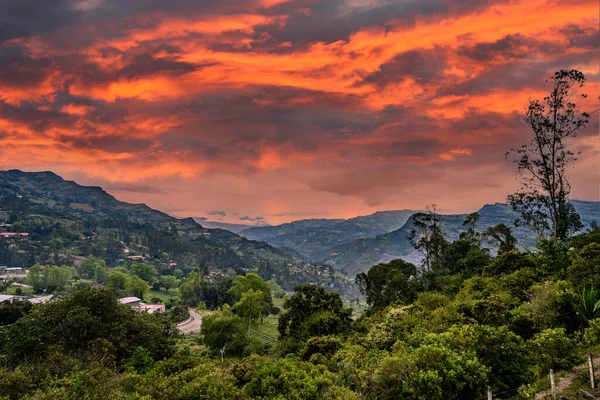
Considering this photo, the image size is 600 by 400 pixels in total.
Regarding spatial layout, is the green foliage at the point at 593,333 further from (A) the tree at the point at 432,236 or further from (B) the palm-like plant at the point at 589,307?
(A) the tree at the point at 432,236

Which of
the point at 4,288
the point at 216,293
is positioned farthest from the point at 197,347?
the point at 4,288

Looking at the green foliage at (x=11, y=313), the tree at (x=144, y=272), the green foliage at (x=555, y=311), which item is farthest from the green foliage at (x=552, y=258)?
the tree at (x=144, y=272)

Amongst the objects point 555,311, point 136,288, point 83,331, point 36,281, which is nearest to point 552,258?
point 555,311

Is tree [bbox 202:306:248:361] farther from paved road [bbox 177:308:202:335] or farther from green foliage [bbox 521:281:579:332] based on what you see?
green foliage [bbox 521:281:579:332]

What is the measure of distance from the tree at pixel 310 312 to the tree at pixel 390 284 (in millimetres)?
10427

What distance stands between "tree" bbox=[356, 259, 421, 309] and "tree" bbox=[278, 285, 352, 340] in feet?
34.2

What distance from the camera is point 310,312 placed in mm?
35156

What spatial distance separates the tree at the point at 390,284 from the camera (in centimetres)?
4288

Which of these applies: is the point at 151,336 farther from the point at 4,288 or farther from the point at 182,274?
the point at 182,274

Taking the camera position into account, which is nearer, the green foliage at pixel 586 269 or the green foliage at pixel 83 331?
the green foliage at pixel 586 269

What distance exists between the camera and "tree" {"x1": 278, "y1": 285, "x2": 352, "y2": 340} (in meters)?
33.1

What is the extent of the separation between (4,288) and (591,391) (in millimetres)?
129241

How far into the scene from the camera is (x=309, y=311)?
116 feet

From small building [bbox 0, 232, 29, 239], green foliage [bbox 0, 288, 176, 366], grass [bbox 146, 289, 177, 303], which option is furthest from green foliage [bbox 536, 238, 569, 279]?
small building [bbox 0, 232, 29, 239]
